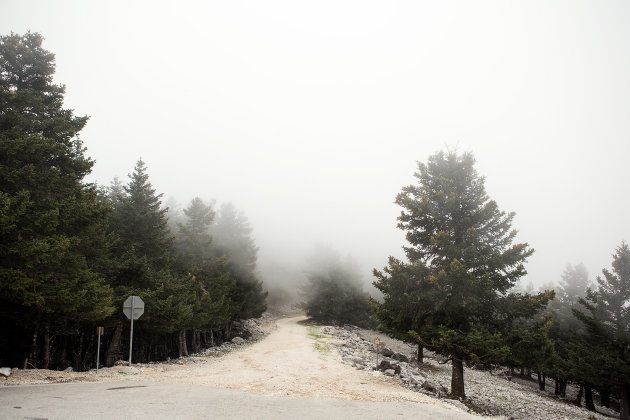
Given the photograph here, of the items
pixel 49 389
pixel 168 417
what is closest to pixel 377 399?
pixel 168 417

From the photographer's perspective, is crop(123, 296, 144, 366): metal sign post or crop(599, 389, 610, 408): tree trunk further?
crop(599, 389, 610, 408): tree trunk

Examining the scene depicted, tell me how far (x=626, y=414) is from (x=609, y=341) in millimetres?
4975

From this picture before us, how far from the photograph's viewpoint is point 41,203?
13.2 meters

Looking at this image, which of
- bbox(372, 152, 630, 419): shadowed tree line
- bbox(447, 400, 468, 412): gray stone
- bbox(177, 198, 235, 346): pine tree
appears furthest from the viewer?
bbox(177, 198, 235, 346): pine tree

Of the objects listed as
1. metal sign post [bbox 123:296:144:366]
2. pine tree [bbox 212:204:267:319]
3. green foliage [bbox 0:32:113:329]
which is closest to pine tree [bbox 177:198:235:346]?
pine tree [bbox 212:204:267:319]

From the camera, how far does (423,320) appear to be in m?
16.5

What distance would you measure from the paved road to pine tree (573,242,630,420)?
21170 millimetres

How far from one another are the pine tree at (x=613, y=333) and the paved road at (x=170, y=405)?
2117cm

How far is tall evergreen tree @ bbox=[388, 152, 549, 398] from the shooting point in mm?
14336

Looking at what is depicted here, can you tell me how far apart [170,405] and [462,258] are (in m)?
13.8

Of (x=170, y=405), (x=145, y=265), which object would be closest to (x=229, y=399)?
(x=170, y=405)

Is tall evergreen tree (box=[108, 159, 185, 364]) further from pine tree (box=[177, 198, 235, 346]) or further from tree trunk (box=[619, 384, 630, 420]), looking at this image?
tree trunk (box=[619, 384, 630, 420])

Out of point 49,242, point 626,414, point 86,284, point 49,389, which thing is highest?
point 49,242

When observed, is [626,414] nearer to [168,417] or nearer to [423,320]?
[423,320]
